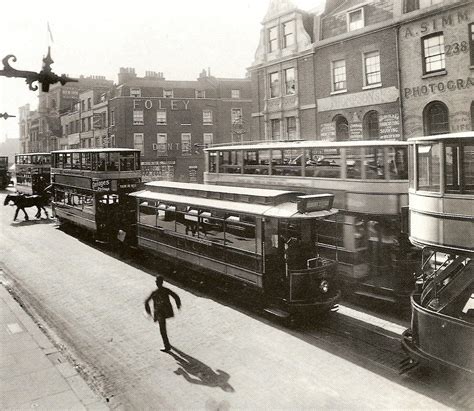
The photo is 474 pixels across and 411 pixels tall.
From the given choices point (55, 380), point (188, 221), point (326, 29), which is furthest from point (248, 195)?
point (326, 29)

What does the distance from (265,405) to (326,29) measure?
73.5 feet

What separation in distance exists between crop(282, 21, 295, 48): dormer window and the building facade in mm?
56

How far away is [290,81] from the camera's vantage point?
26562 millimetres

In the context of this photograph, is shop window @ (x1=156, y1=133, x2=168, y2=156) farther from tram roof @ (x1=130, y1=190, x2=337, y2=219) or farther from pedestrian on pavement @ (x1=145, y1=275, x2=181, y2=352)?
pedestrian on pavement @ (x1=145, y1=275, x2=181, y2=352)

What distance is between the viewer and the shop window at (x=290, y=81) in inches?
1036

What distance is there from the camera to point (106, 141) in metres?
48.4

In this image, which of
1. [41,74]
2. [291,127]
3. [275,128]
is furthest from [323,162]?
[275,128]

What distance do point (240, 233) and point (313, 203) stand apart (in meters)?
2.02

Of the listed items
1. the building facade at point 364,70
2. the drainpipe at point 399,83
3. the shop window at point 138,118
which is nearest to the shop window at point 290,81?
the building facade at point 364,70

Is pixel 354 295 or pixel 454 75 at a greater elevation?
pixel 454 75

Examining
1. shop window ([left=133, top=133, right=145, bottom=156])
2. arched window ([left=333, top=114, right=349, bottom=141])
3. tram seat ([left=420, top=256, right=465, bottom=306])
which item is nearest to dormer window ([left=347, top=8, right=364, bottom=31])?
arched window ([left=333, top=114, right=349, bottom=141])

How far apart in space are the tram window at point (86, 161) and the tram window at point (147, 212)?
16.9ft

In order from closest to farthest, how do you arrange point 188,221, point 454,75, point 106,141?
1. point 188,221
2. point 454,75
3. point 106,141

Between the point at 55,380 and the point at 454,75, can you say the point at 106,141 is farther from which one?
the point at 55,380
